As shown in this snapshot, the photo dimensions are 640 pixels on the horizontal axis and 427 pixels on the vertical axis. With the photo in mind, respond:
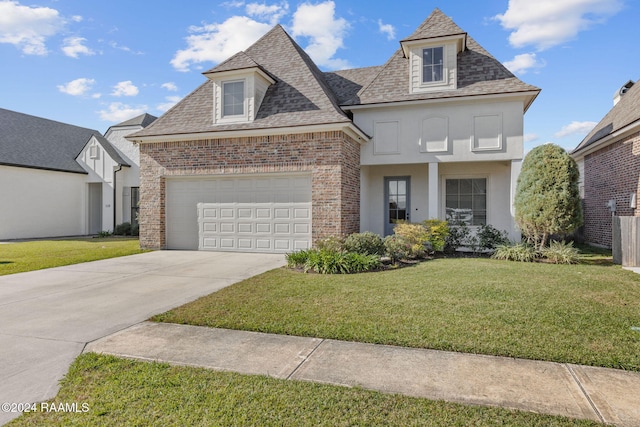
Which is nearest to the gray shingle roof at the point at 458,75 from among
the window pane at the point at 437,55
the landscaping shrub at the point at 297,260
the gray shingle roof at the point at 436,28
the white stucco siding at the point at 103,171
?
the gray shingle roof at the point at 436,28

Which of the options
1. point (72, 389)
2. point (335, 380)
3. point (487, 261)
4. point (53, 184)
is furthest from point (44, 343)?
point (53, 184)

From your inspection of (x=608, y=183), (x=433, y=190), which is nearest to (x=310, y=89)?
(x=433, y=190)

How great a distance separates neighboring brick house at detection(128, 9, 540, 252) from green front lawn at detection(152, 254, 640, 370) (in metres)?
4.05

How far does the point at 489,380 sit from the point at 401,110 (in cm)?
1047

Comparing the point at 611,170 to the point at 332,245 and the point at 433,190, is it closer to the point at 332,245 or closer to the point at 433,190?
the point at 433,190

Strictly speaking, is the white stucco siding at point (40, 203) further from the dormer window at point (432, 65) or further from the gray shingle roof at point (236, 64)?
the dormer window at point (432, 65)

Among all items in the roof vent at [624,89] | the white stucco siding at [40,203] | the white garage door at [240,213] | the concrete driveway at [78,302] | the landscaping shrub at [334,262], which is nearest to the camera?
the concrete driveway at [78,302]

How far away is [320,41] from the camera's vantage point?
13.9 metres

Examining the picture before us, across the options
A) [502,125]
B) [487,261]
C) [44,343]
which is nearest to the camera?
[44,343]

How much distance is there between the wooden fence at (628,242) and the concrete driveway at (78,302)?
8.81 metres

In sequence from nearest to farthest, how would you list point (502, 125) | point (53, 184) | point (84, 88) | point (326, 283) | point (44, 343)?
point (44, 343) < point (326, 283) < point (502, 125) < point (84, 88) < point (53, 184)

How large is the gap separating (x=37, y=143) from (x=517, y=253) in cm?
2333

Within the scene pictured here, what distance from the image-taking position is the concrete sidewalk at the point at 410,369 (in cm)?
272

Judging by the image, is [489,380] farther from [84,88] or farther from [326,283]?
[84,88]
